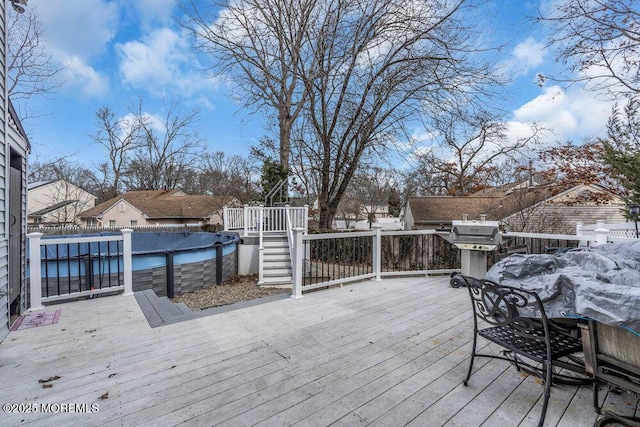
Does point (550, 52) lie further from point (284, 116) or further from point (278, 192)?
point (278, 192)

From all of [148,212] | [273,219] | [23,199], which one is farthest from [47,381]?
[148,212]

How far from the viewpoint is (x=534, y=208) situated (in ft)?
32.6

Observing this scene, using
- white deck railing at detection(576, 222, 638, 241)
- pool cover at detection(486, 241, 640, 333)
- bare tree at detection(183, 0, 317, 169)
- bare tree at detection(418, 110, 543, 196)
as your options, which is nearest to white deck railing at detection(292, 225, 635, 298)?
white deck railing at detection(576, 222, 638, 241)

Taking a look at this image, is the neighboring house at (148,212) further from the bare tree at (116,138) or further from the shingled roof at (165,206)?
the bare tree at (116,138)

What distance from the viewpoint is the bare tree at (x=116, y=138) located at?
2259cm

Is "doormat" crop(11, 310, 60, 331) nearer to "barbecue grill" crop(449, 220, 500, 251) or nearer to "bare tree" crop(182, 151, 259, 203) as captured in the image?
"barbecue grill" crop(449, 220, 500, 251)

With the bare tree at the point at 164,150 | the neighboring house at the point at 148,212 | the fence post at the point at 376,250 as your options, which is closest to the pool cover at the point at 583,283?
the fence post at the point at 376,250

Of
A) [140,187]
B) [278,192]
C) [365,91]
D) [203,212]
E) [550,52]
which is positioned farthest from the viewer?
[140,187]

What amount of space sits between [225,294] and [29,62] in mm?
9134

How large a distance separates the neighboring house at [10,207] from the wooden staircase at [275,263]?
16.1 ft

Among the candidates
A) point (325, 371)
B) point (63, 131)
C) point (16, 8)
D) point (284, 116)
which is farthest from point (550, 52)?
point (63, 131)

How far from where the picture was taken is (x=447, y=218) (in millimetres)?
15180

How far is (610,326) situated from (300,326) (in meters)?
2.39

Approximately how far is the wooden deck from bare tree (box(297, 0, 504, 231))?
24.4ft
